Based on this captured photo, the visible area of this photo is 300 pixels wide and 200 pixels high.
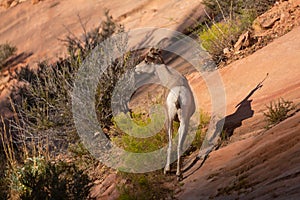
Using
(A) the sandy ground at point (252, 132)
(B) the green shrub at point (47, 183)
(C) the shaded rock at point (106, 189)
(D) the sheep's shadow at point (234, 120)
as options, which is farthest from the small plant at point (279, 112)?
(B) the green shrub at point (47, 183)

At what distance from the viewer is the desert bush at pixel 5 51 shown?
2154cm

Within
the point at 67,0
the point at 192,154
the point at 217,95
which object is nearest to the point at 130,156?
the point at 192,154

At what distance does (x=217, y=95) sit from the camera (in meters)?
10.5

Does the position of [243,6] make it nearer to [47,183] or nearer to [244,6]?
[244,6]

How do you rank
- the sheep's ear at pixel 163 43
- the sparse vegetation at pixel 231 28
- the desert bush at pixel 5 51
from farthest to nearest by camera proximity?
the desert bush at pixel 5 51 < the sheep's ear at pixel 163 43 < the sparse vegetation at pixel 231 28

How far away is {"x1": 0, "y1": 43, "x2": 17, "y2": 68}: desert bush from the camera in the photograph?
70.7 feet

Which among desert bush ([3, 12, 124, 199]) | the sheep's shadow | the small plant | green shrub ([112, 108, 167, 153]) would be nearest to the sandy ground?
the sheep's shadow

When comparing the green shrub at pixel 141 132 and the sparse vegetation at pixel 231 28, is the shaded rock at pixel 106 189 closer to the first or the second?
the green shrub at pixel 141 132

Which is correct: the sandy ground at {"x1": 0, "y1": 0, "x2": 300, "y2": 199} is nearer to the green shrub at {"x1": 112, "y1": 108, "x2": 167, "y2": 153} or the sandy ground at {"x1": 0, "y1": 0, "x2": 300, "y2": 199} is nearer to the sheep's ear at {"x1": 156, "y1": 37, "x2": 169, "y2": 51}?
the sheep's ear at {"x1": 156, "y1": 37, "x2": 169, "y2": 51}

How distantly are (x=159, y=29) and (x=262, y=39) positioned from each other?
22.2ft

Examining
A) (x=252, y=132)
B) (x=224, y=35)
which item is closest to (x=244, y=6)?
(x=224, y=35)

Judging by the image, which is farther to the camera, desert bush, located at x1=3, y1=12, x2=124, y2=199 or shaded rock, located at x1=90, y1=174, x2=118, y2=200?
shaded rock, located at x1=90, y1=174, x2=118, y2=200

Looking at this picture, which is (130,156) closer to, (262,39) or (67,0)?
(262,39)

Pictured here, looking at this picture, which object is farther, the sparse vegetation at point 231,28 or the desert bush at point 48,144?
the sparse vegetation at point 231,28
